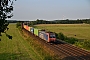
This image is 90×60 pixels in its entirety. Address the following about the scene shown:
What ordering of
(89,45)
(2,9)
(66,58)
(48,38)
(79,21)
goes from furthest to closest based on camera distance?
(79,21) → (48,38) → (89,45) → (66,58) → (2,9)

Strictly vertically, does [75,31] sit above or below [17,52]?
below

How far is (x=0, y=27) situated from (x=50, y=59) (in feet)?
34.5

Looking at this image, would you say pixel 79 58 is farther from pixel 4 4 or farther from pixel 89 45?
pixel 4 4

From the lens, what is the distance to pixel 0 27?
9.05m

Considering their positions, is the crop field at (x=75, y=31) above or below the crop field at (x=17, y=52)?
below

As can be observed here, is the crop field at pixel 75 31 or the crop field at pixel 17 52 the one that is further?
the crop field at pixel 75 31

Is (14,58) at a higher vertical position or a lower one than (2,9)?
lower

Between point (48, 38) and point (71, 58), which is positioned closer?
point (71, 58)

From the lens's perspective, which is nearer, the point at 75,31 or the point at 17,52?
the point at 17,52

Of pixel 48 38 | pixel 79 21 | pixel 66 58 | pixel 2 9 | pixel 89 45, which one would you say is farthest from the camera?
pixel 79 21

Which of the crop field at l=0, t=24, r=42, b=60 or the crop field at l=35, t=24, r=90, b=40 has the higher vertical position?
the crop field at l=0, t=24, r=42, b=60

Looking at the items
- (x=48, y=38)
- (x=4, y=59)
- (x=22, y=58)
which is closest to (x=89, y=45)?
(x=48, y=38)

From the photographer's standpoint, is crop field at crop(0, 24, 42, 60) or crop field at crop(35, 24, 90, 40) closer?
crop field at crop(0, 24, 42, 60)

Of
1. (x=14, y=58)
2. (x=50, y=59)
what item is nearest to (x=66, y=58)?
(x=50, y=59)
